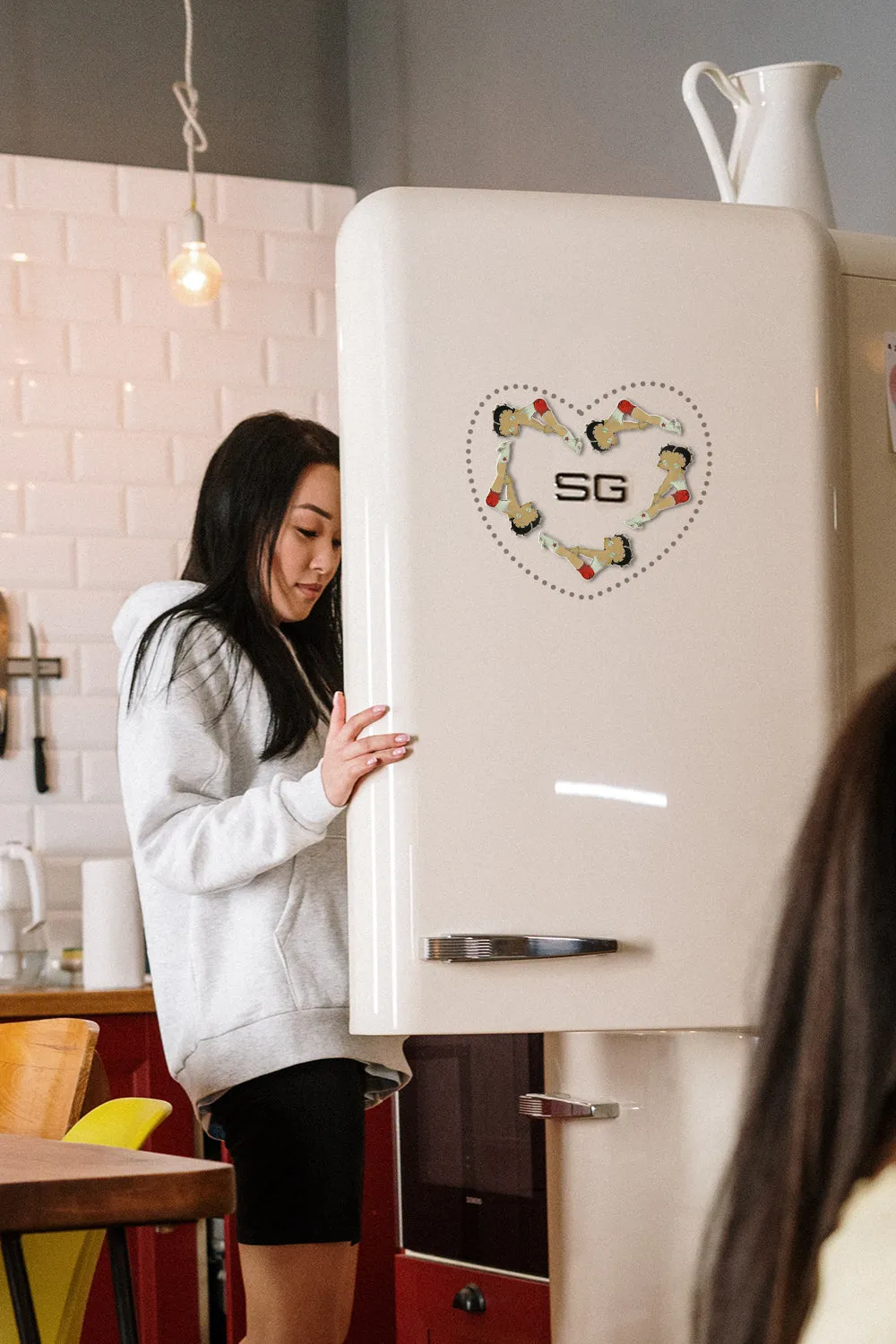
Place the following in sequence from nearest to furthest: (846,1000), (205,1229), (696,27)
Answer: (846,1000) → (696,27) → (205,1229)

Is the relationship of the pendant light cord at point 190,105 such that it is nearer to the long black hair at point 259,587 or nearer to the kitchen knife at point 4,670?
the kitchen knife at point 4,670

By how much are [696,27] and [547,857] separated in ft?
4.40

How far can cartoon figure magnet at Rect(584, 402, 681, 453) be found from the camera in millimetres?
1397

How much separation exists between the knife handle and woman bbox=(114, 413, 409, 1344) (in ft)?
4.54

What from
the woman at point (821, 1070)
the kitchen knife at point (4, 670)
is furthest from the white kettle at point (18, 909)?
the woman at point (821, 1070)

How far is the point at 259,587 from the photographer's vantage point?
5.61 ft

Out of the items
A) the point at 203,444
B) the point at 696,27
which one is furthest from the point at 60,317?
the point at 696,27

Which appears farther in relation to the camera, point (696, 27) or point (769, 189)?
point (696, 27)

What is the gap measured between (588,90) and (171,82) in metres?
1.19

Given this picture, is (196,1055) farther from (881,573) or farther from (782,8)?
(782,8)

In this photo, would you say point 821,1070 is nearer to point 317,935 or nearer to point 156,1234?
point 317,935

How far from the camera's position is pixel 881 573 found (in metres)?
1.52

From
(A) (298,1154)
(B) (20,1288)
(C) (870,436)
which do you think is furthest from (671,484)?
(B) (20,1288)

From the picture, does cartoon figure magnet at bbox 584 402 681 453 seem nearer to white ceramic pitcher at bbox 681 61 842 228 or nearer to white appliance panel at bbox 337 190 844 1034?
white appliance panel at bbox 337 190 844 1034
